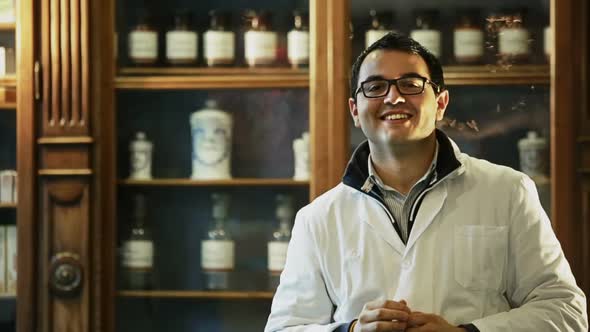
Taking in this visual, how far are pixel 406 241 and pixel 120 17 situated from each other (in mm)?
1476

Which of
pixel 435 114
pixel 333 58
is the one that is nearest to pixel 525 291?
pixel 435 114

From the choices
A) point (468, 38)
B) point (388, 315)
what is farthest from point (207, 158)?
point (388, 315)

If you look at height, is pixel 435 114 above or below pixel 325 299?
above

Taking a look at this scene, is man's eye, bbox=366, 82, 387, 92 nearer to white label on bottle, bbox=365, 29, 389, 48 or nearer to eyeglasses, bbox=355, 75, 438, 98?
eyeglasses, bbox=355, 75, 438, 98

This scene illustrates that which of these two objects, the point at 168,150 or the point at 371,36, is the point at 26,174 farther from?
the point at 371,36

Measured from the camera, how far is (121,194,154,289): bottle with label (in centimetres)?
299

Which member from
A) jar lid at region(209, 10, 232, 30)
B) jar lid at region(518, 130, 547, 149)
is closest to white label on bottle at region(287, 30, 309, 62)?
jar lid at region(209, 10, 232, 30)

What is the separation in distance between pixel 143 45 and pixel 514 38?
44.5 inches

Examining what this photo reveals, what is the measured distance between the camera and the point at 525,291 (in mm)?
1771

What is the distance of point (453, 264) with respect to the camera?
1.78 m

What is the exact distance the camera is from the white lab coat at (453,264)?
174cm

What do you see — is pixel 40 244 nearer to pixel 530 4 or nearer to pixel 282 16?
pixel 282 16

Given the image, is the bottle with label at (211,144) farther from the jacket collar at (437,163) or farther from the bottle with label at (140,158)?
the jacket collar at (437,163)

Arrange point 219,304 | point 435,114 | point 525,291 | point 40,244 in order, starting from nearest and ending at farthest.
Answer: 1. point 525,291
2. point 435,114
3. point 40,244
4. point 219,304
